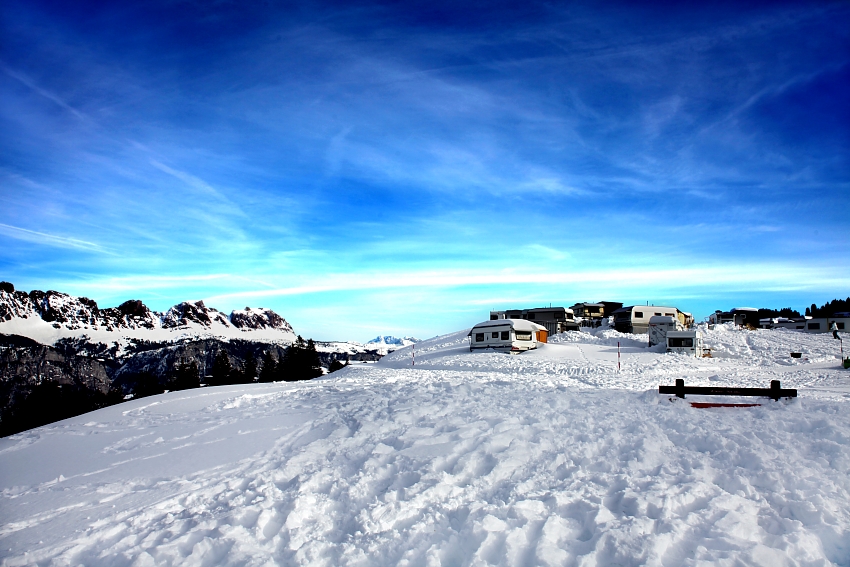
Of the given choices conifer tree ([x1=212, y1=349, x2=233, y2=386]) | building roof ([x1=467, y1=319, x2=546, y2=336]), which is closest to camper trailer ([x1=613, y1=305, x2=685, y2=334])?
building roof ([x1=467, y1=319, x2=546, y2=336])

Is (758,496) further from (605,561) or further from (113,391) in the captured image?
(113,391)

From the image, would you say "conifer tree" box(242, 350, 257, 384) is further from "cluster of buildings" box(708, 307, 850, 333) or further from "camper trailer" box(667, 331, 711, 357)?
"cluster of buildings" box(708, 307, 850, 333)

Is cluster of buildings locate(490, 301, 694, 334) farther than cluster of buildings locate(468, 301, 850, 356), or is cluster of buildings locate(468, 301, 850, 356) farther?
cluster of buildings locate(490, 301, 694, 334)

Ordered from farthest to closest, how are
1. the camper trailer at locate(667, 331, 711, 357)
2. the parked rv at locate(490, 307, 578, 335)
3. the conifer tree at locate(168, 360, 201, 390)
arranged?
the parked rv at locate(490, 307, 578, 335), the conifer tree at locate(168, 360, 201, 390), the camper trailer at locate(667, 331, 711, 357)

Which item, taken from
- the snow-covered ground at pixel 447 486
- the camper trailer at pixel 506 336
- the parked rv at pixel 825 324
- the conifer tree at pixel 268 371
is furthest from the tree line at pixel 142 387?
the parked rv at pixel 825 324

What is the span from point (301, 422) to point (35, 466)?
20.3ft

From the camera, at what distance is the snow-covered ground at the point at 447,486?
6207 mm

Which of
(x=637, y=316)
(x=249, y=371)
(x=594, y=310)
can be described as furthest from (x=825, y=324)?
(x=249, y=371)

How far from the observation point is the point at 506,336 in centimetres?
4756

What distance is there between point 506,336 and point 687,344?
54.2 feet

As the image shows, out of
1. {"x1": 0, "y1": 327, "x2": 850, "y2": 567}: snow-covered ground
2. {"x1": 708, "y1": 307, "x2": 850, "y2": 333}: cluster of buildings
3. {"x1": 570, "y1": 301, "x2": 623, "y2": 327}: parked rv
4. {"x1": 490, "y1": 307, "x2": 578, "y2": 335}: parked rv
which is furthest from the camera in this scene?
{"x1": 570, "y1": 301, "x2": 623, "y2": 327}: parked rv

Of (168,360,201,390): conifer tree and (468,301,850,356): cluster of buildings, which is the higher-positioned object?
(468,301,850,356): cluster of buildings

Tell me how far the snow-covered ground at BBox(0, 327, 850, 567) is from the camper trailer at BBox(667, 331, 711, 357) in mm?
33011

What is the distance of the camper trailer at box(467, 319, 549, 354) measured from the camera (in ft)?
155
